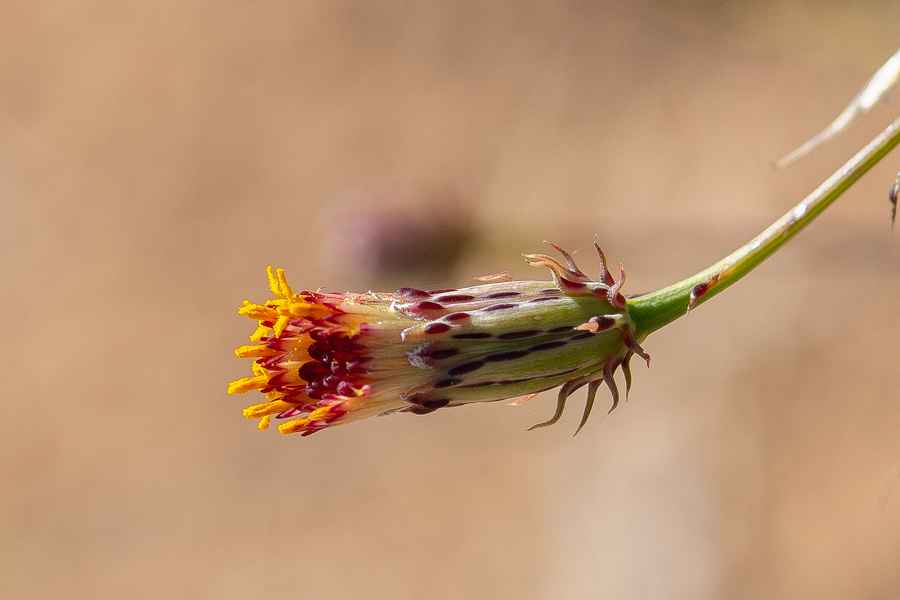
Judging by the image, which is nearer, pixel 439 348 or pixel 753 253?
pixel 753 253

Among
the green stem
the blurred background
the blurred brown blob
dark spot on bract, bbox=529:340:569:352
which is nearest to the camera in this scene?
the green stem

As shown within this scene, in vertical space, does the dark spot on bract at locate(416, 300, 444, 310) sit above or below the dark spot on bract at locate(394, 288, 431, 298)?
below

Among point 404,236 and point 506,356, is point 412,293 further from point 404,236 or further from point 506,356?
point 404,236

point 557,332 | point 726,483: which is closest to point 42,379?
point 726,483

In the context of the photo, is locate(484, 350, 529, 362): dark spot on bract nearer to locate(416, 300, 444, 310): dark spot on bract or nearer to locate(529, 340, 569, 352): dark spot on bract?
locate(529, 340, 569, 352): dark spot on bract

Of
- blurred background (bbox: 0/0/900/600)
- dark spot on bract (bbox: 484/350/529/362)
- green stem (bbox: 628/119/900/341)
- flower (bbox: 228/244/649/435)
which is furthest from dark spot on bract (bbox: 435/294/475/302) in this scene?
blurred background (bbox: 0/0/900/600)


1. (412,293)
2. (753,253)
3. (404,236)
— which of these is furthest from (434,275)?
(753,253)

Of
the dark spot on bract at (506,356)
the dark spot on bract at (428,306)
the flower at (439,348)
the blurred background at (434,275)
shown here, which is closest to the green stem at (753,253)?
the flower at (439,348)
